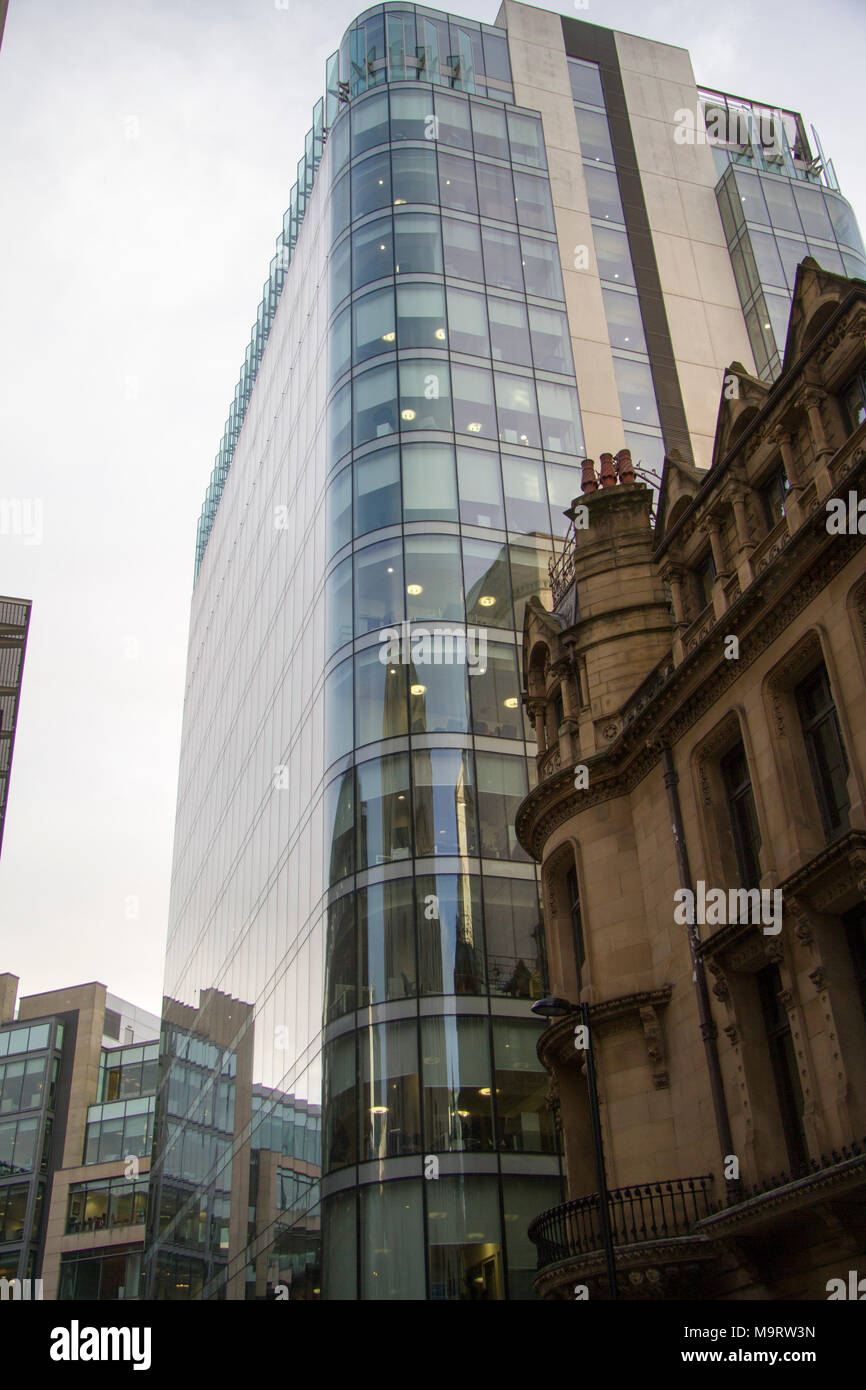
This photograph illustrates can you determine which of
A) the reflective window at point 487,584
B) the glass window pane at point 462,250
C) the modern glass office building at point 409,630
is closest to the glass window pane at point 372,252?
the modern glass office building at point 409,630

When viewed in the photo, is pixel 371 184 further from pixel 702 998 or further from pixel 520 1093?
pixel 702 998

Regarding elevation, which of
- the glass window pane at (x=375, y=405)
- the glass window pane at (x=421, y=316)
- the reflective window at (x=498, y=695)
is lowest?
the reflective window at (x=498, y=695)

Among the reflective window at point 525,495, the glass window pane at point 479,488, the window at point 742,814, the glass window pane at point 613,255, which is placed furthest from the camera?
the glass window pane at point 613,255

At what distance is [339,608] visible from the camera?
41.8 m

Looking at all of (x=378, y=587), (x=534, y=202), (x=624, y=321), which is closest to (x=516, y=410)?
(x=378, y=587)

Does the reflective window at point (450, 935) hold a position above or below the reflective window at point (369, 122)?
below

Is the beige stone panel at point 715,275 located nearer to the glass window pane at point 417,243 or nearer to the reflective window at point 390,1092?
the glass window pane at point 417,243

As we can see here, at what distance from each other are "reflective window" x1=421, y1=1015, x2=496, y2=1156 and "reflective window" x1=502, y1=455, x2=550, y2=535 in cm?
1797

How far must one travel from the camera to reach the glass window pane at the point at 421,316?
45.3 m

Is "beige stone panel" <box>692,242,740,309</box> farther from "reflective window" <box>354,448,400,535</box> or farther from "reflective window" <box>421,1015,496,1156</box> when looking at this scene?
"reflective window" <box>421,1015,496,1156</box>

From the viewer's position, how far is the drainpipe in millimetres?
20625

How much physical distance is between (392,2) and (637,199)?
590 inches

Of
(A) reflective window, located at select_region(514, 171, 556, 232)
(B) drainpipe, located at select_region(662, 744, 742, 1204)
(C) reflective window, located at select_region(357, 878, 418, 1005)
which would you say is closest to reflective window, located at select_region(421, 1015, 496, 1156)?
(C) reflective window, located at select_region(357, 878, 418, 1005)

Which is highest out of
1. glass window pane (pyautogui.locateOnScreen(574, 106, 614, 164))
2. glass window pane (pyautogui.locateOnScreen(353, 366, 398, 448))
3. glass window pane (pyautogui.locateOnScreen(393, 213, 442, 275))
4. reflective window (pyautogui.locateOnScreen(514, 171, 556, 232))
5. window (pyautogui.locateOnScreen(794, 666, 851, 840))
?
glass window pane (pyautogui.locateOnScreen(574, 106, 614, 164))
